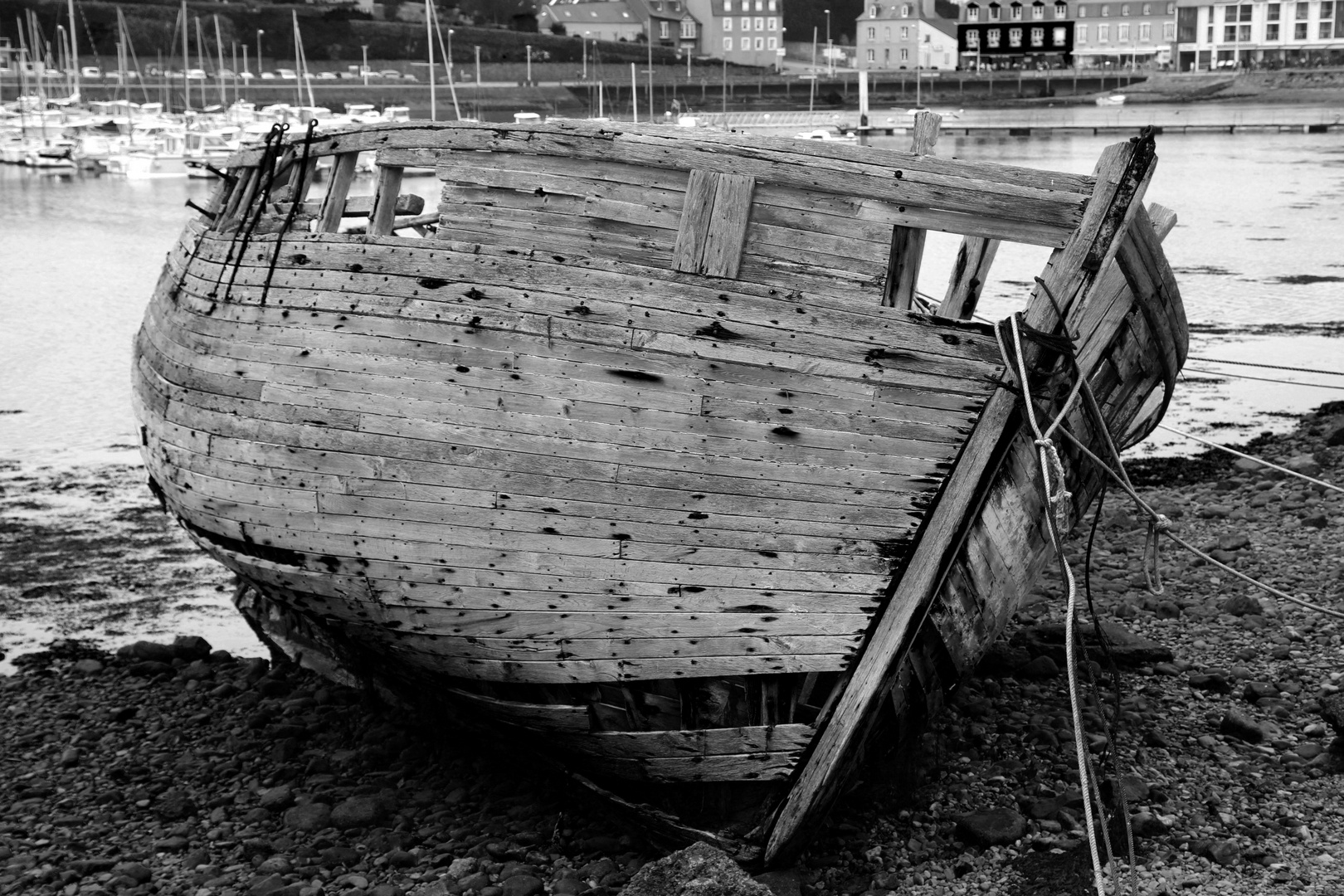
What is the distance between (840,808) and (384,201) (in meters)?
3.47

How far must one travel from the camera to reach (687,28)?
139 metres

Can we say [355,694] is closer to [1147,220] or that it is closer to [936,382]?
[936,382]

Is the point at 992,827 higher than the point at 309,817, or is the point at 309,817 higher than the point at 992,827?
the point at 992,827

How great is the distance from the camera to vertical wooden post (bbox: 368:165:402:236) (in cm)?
→ 619

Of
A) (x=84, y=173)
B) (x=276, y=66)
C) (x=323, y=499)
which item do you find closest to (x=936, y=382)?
(x=323, y=499)

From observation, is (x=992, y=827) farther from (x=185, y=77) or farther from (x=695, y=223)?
(x=185, y=77)

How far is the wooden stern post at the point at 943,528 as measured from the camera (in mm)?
5145

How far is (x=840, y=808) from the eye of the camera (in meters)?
6.36

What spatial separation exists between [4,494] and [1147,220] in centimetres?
1225

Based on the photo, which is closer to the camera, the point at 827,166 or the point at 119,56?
the point at 827,166

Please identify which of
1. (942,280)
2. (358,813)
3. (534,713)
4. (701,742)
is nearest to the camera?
(701,742)

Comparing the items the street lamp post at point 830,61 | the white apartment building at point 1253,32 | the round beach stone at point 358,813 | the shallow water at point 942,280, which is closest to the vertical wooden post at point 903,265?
the round beach stone at point 358,813

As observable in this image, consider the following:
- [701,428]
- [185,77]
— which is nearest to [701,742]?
[701,428]

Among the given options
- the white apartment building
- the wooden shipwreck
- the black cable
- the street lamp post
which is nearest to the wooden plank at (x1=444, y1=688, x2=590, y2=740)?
the wooden shipwreck
